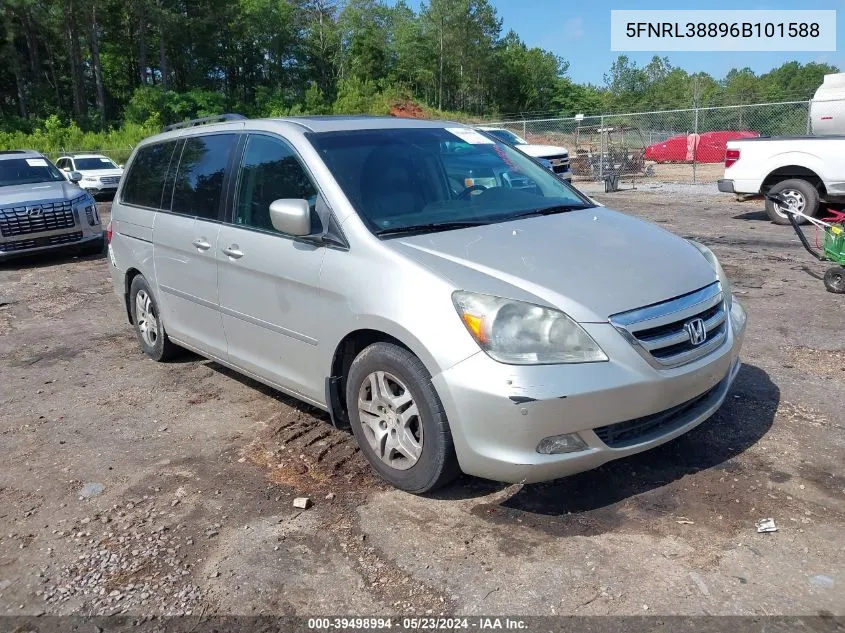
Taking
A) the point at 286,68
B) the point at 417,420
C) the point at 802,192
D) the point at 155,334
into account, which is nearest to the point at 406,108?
the point at 286,68

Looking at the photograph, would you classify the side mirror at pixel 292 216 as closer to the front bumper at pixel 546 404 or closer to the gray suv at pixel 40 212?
the front bumper at pixel 546 404

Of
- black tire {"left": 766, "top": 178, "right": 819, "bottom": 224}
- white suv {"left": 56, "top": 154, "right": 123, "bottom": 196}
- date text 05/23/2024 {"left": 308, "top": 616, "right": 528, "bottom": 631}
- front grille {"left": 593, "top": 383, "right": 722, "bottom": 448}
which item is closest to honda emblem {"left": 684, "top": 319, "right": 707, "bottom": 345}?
front grille {"left": 593, "top": 383, "right": 722, "bottom": 448}

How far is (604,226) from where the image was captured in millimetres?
3996

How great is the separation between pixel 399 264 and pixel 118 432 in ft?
7.65

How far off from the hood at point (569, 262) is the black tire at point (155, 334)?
278cm

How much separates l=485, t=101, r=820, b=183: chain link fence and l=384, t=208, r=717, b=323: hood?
14828 millimetres

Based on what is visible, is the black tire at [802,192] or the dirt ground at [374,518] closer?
the dirt ground at [374,518]

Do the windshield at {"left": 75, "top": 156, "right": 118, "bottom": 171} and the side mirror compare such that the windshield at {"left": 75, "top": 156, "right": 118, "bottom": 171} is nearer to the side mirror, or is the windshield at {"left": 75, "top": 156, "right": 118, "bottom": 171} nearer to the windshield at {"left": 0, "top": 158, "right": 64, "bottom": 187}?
the windshield at {"left": 0, "top": 158, "right": 64, "bottom": 187}

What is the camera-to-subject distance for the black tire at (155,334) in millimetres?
5605

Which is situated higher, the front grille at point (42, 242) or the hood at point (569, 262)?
the hood at point (569, 262)

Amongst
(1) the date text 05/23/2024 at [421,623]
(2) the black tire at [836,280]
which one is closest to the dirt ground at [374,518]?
(1) the date text 05/23/2024 at [421,623]

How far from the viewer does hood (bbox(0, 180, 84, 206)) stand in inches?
421

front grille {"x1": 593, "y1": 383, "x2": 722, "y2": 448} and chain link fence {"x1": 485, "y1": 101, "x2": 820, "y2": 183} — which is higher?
chain link fence {"x1": 485, "y1": 101, "x2": 820, "y2": 183}

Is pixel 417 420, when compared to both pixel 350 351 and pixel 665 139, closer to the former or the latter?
pixel 350 351
